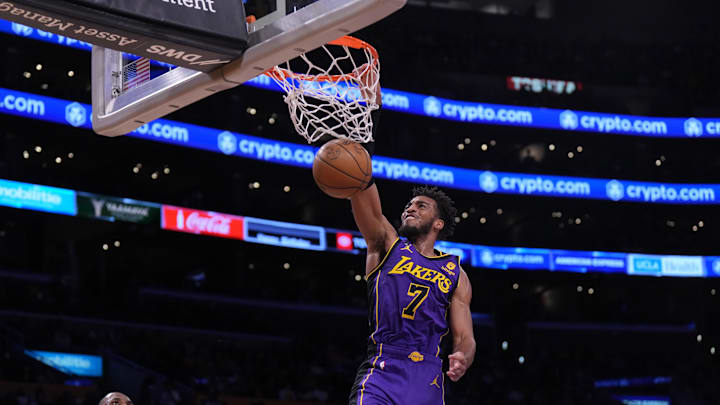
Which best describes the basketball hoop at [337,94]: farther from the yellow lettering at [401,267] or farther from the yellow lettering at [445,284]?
the yellow lettering at [445,284]

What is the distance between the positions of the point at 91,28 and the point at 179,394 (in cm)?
1265

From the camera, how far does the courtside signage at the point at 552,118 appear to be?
26219 mm

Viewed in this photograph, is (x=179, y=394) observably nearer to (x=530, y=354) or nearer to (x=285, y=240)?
(x=285, y=240)

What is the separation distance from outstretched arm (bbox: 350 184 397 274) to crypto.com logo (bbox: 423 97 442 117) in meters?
21.1

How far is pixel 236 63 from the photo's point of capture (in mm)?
5043

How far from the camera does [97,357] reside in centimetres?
1894

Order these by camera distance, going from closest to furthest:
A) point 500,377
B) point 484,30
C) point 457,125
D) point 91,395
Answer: point 91,395
point 500,377
point 457,125
point 484,30

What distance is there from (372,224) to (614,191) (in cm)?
2339

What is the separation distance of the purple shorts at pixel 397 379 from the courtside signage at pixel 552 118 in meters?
20.7

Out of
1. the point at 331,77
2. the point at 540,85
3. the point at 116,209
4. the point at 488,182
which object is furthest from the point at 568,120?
the point at 331,77

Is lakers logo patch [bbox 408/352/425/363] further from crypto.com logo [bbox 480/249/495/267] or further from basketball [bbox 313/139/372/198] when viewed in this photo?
crypto.com logo [bbox 480/249/495/267]

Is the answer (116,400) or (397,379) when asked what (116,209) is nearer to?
(116,400)

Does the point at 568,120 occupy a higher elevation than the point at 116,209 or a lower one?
higher

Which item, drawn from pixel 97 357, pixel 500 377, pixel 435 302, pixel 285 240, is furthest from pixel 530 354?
pixel 435 302
